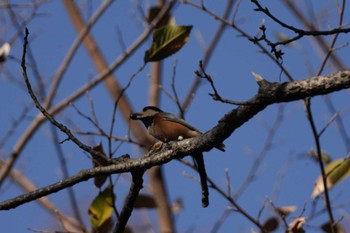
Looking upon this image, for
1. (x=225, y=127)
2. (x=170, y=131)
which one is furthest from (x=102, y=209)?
(x=225, y=127)

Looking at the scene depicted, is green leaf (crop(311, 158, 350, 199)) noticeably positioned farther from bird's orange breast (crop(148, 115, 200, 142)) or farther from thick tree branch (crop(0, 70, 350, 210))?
thick tree branch (crop(0, 70, 350, 210))

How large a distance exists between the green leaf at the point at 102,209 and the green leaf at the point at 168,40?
78 centimetres

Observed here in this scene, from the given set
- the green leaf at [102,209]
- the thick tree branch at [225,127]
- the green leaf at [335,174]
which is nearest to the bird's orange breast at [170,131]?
the green leaf at [102,209]

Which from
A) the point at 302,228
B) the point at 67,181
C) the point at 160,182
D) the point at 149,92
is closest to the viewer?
the point at 67,181

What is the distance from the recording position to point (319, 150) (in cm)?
325

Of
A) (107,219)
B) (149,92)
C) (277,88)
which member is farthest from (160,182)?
(277,88)

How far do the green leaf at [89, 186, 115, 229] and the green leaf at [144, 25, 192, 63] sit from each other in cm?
78

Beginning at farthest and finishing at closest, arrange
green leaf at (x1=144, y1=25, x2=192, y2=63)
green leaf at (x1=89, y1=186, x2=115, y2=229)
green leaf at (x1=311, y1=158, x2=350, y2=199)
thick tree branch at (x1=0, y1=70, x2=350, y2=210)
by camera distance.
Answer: green leaf at (x1=311, y1=158, x2=350, y2=199) < green leaf at (x1=144, y1=25, x2=192, y2=63) < green leaf at (x1=89, y1=186, x2=115, y2=229) < thick tree branch at (x1=0, y1=70, x2=350, y2=210)

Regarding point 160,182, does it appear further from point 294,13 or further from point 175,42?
point 175,42

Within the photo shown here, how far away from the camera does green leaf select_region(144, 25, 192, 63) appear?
3445 millimetres

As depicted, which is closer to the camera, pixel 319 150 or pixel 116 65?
pixel 319 150

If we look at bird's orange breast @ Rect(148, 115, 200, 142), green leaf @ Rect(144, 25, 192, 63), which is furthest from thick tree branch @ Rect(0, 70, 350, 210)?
green leaf @ Rect(144, 25, 192, 63)

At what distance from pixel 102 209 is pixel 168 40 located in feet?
3.21

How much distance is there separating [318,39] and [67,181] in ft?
10.9
